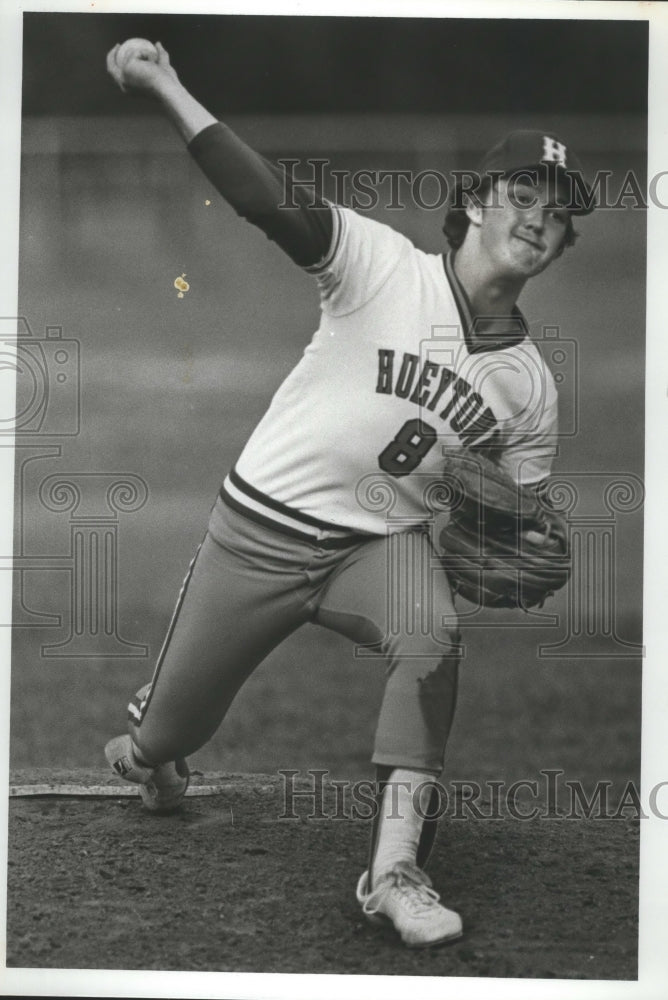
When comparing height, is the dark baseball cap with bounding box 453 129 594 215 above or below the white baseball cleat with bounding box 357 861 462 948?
above

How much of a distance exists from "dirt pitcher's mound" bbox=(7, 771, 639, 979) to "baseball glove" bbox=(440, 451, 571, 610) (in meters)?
0.66

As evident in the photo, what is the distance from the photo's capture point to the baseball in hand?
3.35m

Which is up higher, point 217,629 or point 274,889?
point 217,629

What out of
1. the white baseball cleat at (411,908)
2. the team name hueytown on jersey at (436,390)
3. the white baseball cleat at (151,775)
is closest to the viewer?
the white baseball cleat at (411,908)

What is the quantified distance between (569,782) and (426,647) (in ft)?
1.89

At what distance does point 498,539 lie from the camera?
334cm

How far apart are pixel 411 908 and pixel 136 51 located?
252 cm

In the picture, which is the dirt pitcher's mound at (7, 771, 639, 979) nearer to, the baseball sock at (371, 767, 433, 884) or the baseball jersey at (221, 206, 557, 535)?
the baseball sock at (371, 767, 433, 884)

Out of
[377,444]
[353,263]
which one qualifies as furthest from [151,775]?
[353,263]

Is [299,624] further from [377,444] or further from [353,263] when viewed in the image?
[353,263]

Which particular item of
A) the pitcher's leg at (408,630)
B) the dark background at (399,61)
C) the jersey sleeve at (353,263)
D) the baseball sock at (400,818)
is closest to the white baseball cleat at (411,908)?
the baseball sock at (400,818)

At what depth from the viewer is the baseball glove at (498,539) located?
3.33 m

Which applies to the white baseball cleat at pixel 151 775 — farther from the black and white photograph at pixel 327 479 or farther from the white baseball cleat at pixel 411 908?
the white baseball cleat at pixel 411 908

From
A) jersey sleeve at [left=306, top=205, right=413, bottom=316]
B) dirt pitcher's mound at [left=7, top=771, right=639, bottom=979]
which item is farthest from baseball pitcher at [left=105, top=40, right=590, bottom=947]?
dirt pitcher's mound at [left=7, top=771, right=639, bottom=979]
